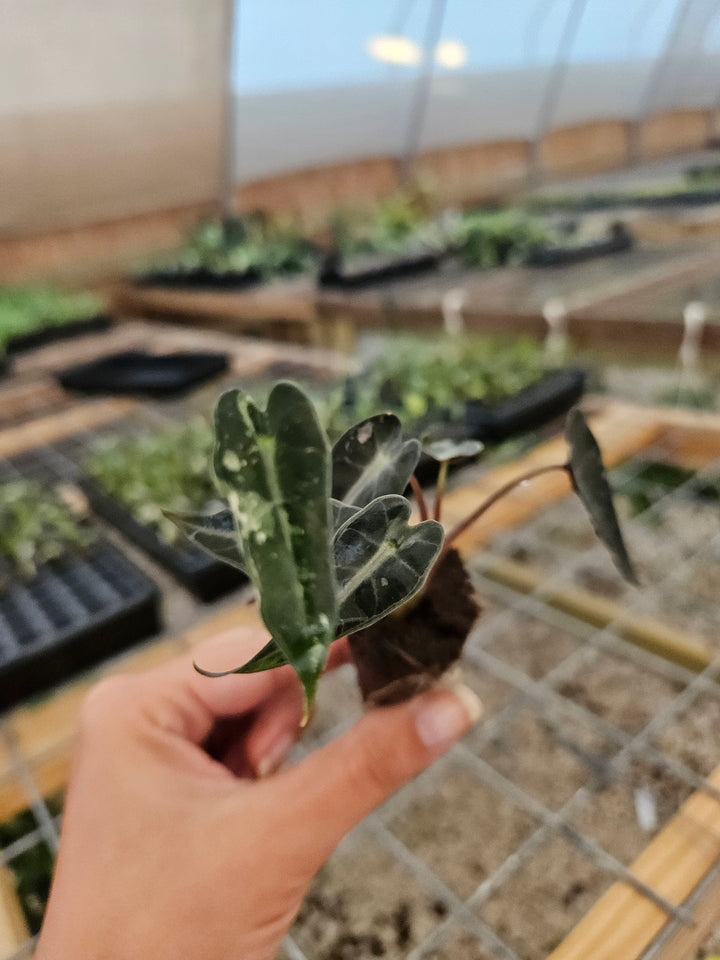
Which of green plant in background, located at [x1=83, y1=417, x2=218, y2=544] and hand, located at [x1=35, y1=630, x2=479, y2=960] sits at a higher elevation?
hand, located at [x1=35, y1=630, x2=479, y2=960]

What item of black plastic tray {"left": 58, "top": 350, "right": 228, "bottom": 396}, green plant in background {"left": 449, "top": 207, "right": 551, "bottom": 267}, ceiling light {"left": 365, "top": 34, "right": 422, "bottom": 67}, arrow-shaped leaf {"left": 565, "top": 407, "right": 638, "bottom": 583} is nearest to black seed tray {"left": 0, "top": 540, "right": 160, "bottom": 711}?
arrow-shaped leaf {"left": 565, "top": 407, "right": 638, "bottom": 583}

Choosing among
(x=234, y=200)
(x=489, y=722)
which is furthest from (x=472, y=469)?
(x=234, y=200)

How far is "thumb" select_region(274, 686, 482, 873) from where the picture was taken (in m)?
0.47

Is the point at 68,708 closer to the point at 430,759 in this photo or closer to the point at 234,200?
the point at 430,759

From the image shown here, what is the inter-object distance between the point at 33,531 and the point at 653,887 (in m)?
0.96

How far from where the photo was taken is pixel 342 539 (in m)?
0.39

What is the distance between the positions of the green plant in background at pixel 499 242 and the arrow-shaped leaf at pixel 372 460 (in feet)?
8.07

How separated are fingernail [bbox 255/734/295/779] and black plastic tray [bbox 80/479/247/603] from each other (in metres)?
0.34

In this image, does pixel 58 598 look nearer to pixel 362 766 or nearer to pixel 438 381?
pixel 362 766

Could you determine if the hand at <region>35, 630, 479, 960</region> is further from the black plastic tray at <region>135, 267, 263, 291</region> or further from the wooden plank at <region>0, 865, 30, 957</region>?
the black plastic tray at <region>135, 267, 263, 291</region>

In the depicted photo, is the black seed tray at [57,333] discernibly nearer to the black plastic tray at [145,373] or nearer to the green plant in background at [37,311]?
the green plant in background at [37,311]

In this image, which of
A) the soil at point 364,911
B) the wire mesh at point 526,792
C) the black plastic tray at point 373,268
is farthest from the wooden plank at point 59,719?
the black plastic tray at point 373,268

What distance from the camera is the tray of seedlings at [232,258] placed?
3.25 metres

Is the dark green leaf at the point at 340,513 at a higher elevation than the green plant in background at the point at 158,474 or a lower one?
higher
